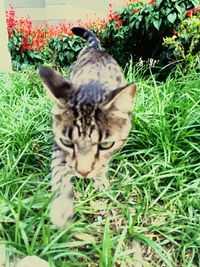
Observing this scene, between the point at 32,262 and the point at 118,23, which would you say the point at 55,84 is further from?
the point at 118,23

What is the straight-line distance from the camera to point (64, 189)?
1470mm

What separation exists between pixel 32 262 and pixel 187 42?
7.16 feet

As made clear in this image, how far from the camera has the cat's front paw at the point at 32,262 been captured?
1257 mm

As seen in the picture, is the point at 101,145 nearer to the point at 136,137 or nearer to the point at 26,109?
the point at 136,137

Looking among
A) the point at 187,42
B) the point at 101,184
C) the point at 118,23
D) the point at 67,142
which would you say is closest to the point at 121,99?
the point at 67,142

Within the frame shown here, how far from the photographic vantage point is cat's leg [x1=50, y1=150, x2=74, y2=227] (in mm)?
1415

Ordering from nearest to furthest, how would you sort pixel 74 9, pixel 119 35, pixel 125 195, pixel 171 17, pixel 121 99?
1. pixel 121 99
2. pixel 125 195
3. pixel 171 17
4. pixel 119 35
5. pixel 74 9

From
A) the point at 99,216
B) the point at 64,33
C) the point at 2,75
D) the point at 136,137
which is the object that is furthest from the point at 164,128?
the point at 64,33

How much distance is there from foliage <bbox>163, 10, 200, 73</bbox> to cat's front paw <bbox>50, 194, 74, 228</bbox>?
5.13 feet

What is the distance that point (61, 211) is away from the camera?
56.4 inches

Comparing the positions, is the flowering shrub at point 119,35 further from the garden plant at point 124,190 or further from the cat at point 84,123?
the cat at point 84,123

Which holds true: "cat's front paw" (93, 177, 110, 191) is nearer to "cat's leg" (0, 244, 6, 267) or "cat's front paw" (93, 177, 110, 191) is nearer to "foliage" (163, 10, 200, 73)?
"cat's leg" (0, 244, 6, 267)

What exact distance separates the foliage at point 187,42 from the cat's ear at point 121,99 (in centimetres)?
149

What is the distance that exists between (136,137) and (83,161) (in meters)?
0.69
